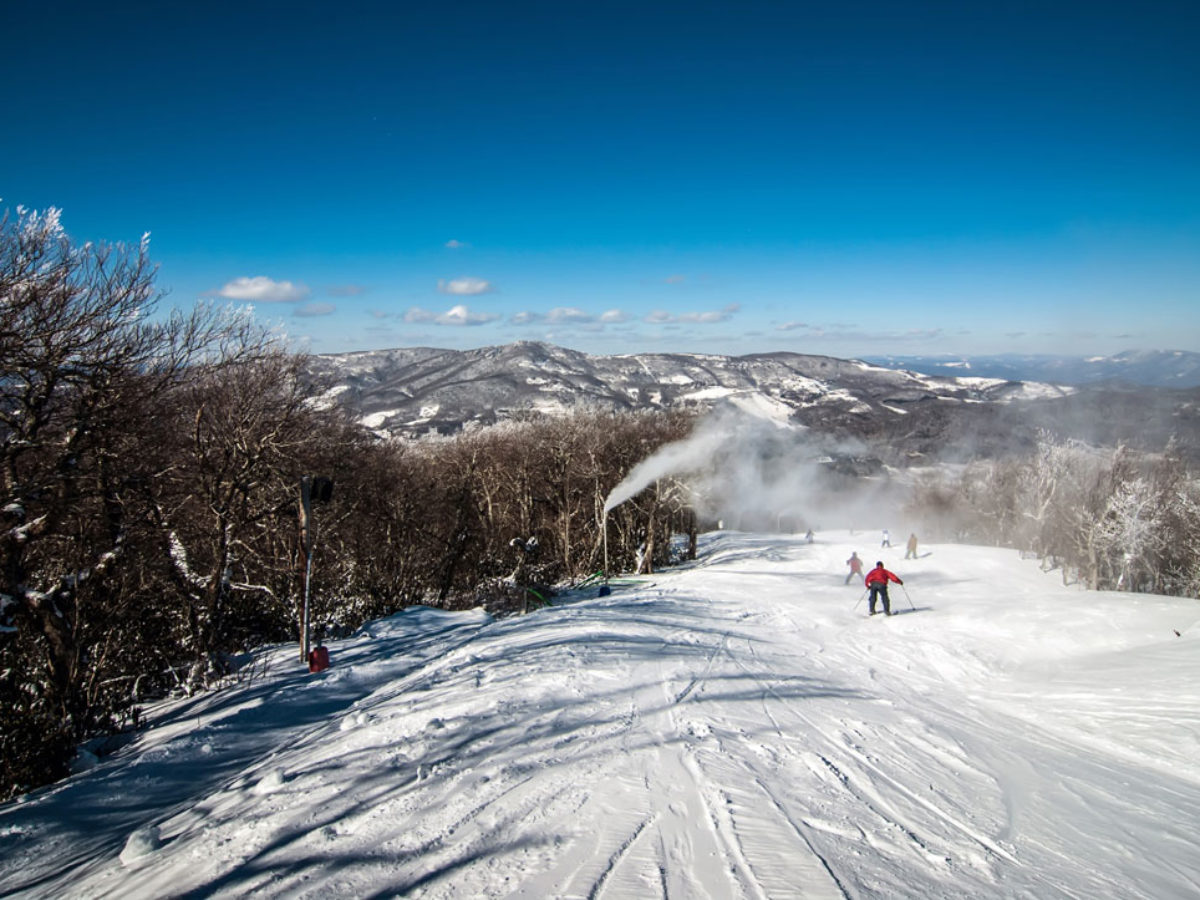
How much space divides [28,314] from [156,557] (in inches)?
277

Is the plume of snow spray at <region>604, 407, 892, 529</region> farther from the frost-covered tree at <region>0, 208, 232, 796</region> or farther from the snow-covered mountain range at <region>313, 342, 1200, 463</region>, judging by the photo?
the frost-covered tree at <region>0, 208, 232, 796</region>

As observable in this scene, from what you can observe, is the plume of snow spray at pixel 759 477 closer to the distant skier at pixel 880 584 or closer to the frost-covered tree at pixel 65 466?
the distant skier at pixel 880 584

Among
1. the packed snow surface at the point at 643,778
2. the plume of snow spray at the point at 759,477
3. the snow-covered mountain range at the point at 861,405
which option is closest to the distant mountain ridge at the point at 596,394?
the snow-covered mountain range at the point at 861,405

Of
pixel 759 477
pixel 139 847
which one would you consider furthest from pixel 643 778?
pixel 759 477

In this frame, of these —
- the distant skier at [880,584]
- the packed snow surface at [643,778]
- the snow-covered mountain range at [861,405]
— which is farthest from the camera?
the snow-covered mountain range at [861,405]

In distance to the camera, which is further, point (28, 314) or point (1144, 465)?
point (1144, 465)

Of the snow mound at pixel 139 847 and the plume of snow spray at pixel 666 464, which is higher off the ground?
the snow mound at pixel 139 847

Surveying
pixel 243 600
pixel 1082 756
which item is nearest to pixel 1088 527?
pixel 1082 756

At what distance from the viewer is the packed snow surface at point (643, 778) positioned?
489 cm

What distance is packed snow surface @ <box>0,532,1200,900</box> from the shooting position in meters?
4.89

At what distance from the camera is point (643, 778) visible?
6.41 m

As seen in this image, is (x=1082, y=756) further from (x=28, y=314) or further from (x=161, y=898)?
Result: (x=28, y=314)

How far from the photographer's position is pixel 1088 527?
3609cm

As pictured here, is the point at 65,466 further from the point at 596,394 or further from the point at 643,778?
the point at 596,394
